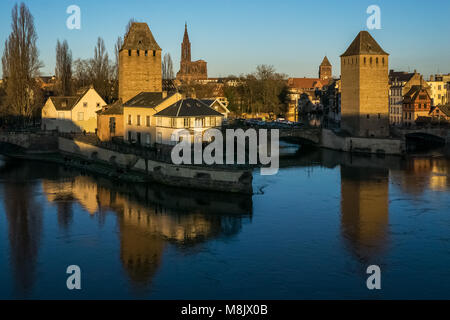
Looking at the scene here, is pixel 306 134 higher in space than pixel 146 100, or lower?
lower

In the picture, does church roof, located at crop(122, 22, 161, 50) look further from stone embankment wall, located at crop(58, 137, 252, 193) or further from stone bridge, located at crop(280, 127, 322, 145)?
stone bridge, located at crop(280, 127, 322, 145)

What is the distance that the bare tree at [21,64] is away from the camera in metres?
45.6

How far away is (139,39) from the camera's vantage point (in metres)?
43.7

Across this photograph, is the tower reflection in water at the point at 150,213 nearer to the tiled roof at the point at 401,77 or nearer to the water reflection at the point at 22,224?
the water reflection at the point at 22,224

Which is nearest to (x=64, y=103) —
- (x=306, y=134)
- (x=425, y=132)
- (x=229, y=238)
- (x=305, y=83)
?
(x=306, y=134)

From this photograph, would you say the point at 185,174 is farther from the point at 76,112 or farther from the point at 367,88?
the point at 367,88

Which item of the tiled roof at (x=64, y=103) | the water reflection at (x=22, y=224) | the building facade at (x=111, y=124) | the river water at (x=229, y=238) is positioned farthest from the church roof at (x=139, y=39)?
the river water at (x=229, y=238)

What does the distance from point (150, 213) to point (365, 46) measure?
2950 cm

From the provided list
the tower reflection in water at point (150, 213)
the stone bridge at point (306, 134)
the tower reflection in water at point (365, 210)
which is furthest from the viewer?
the stone bridge at point (306, 134)

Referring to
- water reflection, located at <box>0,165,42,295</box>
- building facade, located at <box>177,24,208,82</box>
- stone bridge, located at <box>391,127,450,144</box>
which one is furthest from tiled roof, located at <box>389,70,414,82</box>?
building facade, located at <box>177,24,208,82</box>

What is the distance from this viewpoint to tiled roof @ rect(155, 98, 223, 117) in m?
34.9

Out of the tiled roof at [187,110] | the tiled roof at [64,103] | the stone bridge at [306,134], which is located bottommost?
the stone bridge at [306,134]
